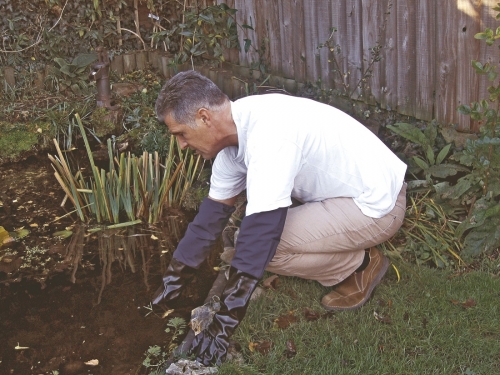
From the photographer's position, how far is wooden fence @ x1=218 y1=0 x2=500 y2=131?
421 centimetres

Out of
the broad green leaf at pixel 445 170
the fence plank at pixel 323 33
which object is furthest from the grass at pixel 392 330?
the fence plank at pixel 323 33

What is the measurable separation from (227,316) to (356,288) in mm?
890

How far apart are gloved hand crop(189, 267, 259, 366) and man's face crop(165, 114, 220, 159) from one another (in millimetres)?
556

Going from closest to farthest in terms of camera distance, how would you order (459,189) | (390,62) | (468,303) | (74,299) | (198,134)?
(198,134) → (468,303) → (74,299) → (459,189) → (390,62)

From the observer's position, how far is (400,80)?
4809 mm

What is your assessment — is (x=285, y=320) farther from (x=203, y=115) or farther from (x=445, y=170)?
(x=445, y=170)

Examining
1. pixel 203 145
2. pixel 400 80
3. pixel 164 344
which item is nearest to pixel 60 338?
pixel 164 344

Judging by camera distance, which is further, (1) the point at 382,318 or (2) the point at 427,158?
(2) the point at 427,158

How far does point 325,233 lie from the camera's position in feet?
11.0

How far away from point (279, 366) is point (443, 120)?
88.7 inches

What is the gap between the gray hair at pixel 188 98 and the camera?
2.89 meters

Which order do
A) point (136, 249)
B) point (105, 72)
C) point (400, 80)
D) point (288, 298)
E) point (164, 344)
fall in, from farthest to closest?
point (105, 72), point (400, 80), point (136, 249), point (288, 298), point (164, 344)

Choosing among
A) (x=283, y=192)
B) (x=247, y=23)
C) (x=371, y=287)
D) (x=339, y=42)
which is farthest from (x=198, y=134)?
(x=247, y=23)

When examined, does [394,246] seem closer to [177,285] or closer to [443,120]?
[443,120]
